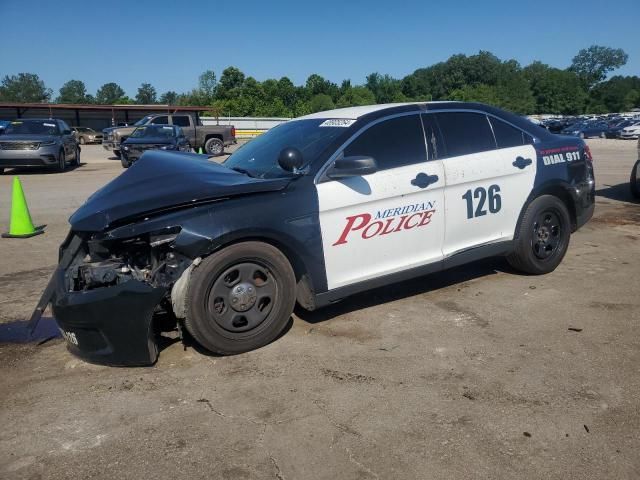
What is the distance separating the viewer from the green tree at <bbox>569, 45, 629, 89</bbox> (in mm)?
139500

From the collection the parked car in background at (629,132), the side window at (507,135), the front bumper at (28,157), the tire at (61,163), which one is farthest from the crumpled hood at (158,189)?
the parked car in background at (629,132)

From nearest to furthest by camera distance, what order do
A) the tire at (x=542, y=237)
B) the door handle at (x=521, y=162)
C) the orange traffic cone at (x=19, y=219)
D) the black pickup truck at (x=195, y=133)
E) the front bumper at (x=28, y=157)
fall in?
the door handle at (x=521, y=162) < the tire at (x=542, y=237) < the orange traffic cone at (x=19, y=219) < the front bumper at (x=28, y=157) < the black pickup truck at (x=195, y=133)

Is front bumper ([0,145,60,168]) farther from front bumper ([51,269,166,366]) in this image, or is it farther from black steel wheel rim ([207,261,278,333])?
black steel wheel rim ([207,261,278,333])

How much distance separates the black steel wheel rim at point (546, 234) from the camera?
5340mm

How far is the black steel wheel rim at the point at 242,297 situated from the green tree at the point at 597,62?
15507 centimetres

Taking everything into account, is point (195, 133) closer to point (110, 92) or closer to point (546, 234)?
point (546, 234)

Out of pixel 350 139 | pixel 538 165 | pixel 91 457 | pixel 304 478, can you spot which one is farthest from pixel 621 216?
pixel 91 457

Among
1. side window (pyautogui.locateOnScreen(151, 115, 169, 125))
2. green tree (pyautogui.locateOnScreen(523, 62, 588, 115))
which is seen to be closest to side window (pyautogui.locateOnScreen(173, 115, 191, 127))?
side window (pyautogui.locateOnScreen(151, 115, 169, 125))

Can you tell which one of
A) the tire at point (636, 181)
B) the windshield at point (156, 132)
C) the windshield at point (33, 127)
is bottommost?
the tire at point (636, 181)

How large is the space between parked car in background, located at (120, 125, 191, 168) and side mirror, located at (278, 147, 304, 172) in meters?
14.2

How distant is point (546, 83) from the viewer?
10838cm

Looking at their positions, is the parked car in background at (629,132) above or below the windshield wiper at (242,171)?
below

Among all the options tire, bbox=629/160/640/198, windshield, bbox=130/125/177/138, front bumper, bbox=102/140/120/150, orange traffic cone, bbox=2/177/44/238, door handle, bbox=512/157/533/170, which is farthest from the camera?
front bumper, bbox=102/140/120/150

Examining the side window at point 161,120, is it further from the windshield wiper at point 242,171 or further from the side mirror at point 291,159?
the side mirror at point 291,159
